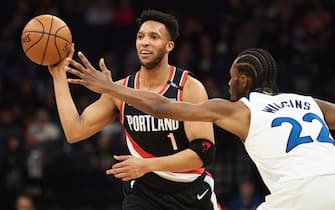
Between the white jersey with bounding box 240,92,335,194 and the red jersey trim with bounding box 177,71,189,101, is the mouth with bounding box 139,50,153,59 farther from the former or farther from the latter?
the white jersey with bounding box 240,92,335,194

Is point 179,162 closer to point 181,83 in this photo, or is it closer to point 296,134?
point 181,83

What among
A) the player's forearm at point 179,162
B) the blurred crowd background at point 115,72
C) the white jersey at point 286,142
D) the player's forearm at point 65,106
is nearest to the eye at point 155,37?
the player's forearm at point 65,106

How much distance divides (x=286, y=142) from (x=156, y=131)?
5.59 ft

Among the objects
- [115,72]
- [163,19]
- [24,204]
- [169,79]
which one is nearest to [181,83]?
[169,79]

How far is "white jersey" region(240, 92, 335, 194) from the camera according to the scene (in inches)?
213

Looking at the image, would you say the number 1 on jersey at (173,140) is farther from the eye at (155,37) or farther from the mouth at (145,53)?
the eye at (155,37)

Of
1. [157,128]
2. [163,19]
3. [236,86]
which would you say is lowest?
[157,128]

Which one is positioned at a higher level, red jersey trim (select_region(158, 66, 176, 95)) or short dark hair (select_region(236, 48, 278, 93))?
short dark hair (select_region(236, 48, 278, 93))

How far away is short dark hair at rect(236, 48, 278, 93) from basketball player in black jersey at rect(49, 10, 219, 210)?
3.03 feet

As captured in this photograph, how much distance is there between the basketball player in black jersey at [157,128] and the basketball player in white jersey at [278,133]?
0.97m

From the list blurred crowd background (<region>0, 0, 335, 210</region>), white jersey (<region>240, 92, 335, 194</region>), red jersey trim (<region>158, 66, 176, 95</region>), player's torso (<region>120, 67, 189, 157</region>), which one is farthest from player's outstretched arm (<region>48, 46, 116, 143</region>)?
blurred crowd background (<region>0, 0, 335, 210</region>)

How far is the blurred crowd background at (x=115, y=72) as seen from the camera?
41.8ft

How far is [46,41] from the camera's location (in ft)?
22.6

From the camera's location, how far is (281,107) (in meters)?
5.61
